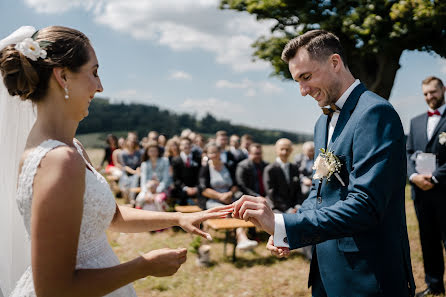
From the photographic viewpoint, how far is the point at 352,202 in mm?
1986

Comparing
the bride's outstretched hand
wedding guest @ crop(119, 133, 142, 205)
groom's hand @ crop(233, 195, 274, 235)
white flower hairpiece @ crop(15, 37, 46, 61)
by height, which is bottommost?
wedding guest @ crop(119, 133, 142, 205)

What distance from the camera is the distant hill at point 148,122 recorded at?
34062mm

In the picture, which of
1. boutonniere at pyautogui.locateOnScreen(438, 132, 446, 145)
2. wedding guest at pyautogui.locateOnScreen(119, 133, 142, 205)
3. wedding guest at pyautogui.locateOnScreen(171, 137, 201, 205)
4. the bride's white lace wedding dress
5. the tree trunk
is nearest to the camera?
the bride's white lace wedding dress

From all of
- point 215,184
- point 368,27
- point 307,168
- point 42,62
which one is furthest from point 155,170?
point 368,27

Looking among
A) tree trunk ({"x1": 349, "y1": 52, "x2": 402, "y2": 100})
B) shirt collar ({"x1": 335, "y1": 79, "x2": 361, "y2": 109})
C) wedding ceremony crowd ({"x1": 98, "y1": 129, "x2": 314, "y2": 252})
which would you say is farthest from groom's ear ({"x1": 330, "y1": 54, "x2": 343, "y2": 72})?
tree trunk ({"x1": 349, "y1": 52, "x2": 402, "y2": 100})

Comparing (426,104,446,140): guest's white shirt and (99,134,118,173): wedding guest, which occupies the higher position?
(426,104,446,140): guest's white shirt

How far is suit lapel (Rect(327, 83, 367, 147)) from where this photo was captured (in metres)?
2.27

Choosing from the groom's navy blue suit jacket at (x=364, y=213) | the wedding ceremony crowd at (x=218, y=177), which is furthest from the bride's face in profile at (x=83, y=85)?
the wedding ceremony crowd at (x=218, y=177)

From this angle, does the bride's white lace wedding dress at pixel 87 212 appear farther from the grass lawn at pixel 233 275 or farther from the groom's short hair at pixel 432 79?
the groom's short hair at pixel 432 79

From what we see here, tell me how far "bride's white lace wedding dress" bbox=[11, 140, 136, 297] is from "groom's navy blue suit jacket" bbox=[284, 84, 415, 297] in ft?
3.50

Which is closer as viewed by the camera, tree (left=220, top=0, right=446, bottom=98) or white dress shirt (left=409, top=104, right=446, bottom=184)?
white dress shirt (left=409, top=104, right=446, bottom=184)

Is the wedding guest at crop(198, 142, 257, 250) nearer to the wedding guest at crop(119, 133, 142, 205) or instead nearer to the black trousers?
the black trousers

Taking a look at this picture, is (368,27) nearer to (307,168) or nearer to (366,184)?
(307,168)

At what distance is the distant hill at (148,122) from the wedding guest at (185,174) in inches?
882
